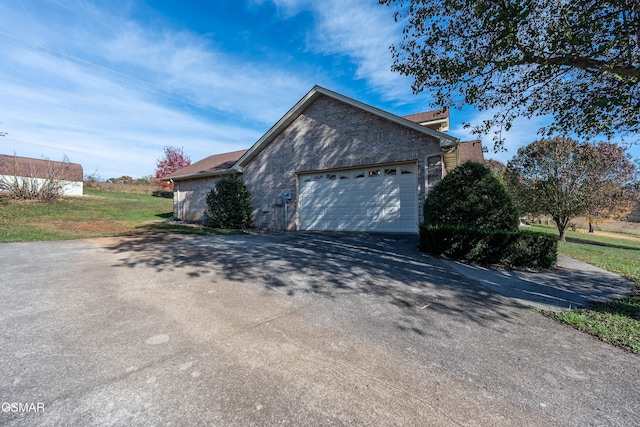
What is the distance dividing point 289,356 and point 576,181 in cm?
1951

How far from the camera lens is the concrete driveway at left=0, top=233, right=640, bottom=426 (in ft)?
5.75

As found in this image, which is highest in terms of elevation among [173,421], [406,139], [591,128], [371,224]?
[406,139]

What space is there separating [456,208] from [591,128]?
318cm

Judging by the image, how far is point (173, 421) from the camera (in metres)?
1.62

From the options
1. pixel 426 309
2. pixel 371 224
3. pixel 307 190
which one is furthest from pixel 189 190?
pixel 426 309

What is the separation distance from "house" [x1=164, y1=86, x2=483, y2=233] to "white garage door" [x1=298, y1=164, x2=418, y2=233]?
36 mm

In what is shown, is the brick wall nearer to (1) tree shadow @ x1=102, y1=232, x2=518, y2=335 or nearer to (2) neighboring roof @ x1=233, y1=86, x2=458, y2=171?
(2) neighboring roof @ x1=233, y1=86, x2=458, y2=171

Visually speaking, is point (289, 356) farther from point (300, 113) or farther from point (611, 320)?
point (300, 113)

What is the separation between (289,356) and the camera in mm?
2363

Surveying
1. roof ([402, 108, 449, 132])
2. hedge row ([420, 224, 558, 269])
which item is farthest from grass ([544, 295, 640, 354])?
roof ([402, 108, 449, 132])

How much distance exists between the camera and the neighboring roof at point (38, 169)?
49.4ft

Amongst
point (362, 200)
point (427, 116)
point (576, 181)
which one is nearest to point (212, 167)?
point (362, 200)

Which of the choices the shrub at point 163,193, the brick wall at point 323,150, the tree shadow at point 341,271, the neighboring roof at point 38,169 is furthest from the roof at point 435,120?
the shrub at point 163,193

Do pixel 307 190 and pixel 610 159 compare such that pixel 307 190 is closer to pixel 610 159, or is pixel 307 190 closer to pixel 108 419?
pixel 108 419
